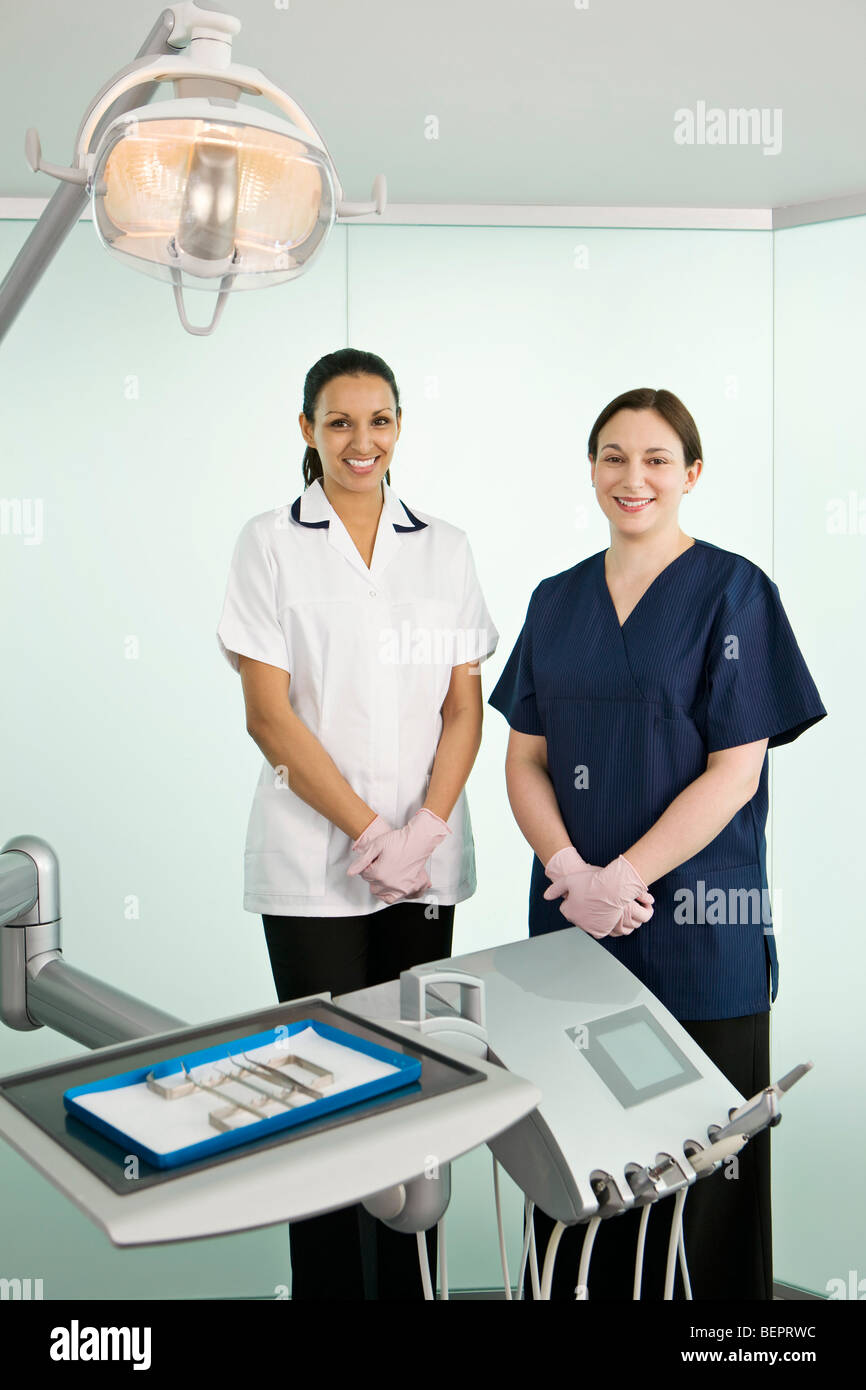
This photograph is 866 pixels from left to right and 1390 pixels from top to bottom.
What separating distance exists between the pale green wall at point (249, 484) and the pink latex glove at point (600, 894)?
102 cm

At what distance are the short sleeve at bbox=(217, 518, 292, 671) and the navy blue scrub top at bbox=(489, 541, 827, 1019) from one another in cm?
53

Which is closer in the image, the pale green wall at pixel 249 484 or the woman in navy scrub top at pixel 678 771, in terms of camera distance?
the woman in navy scrub top at pixel 678 771

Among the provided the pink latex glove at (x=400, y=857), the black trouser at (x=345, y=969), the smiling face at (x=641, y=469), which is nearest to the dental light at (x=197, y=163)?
the smiling face at (x=641, y=469)

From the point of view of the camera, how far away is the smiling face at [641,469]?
5.97ft

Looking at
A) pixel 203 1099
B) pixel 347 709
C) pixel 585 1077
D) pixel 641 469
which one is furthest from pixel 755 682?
pixel 203 1099

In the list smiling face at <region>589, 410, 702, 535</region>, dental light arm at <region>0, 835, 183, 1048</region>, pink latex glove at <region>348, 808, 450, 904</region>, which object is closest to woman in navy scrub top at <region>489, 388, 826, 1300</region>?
smiling face at <region>589, 410, 702, 535</region>

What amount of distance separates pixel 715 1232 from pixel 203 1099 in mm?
1300

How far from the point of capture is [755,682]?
1.75m

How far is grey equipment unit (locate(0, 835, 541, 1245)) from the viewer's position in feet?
1.83

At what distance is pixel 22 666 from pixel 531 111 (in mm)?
1701

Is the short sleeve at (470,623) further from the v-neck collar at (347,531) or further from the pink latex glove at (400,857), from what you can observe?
the pink latex glove at (400,857)

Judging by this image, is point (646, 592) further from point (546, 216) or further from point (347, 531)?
point (546, 216)

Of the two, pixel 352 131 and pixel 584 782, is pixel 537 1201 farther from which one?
pixel 352 131
